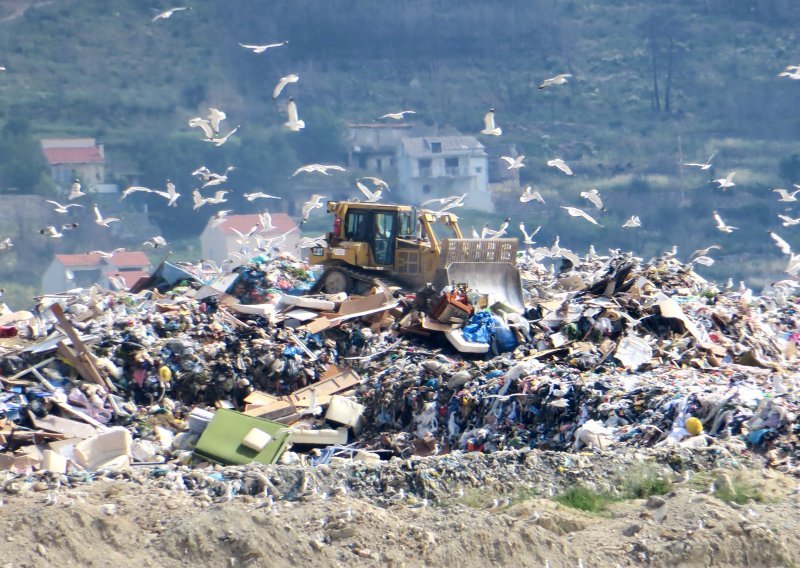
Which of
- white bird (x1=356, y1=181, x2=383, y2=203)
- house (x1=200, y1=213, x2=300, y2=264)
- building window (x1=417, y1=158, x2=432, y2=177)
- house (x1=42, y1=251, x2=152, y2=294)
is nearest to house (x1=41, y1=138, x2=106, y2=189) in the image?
house (x1=200, y1=213, x2=300, y2=264)

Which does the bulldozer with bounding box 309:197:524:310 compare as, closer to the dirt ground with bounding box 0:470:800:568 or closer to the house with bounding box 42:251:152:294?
the dirt ground with bounding box 0:470:800:568

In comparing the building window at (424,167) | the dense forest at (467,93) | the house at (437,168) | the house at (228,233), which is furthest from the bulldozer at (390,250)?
the building window at (424,167)

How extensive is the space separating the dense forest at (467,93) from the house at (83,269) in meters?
1.80

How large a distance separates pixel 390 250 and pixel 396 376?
4.32 metres

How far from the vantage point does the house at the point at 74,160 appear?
52656 millimetres

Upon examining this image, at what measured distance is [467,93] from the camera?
6112cm

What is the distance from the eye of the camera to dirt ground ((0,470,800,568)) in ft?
23.3

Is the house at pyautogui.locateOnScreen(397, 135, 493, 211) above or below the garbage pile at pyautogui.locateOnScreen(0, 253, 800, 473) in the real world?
below

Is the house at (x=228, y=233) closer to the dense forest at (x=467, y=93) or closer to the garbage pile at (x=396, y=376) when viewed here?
the dense forest at (x=467, y=93)

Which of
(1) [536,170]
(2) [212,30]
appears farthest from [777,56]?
(2) [212,30]

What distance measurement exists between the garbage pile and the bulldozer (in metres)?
0.86

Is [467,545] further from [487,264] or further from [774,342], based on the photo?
[487,264]

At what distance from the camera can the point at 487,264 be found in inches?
563

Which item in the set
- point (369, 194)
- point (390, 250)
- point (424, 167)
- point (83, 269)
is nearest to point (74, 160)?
point (83, 269)
